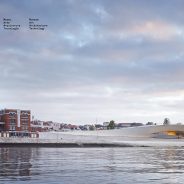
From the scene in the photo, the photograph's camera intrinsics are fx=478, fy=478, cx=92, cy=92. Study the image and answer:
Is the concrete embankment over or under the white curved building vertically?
under

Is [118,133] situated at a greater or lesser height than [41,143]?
greater

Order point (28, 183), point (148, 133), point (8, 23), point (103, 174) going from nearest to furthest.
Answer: point (28, 183) < point (103, 174) < point (8, 23) < point (148, 133)

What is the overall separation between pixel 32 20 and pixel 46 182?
7620 centimetres

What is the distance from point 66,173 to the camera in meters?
36.1

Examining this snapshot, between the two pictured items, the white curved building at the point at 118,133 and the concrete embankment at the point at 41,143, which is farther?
the white curved building at the point at 118,133

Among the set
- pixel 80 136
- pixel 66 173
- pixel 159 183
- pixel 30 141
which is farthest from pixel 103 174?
pixel 80 136

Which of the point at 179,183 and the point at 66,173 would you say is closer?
the point at 179,183

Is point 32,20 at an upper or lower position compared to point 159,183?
upper

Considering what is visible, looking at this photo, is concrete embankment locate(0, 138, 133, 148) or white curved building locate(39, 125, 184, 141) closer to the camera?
concrete embankment locate(0, 138, 133, 148)

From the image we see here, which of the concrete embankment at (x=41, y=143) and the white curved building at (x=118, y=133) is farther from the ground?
the white curved building at (x=118, y=133)

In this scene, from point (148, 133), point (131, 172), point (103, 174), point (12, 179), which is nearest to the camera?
point (12, 179)

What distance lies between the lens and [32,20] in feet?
336

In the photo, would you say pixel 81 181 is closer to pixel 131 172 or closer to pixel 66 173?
pixel 66 173

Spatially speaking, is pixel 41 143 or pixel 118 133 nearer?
pixel 41 143
